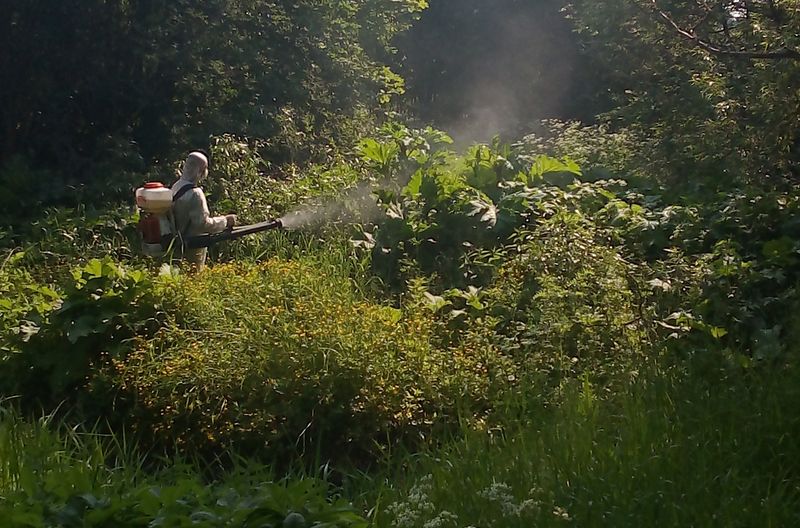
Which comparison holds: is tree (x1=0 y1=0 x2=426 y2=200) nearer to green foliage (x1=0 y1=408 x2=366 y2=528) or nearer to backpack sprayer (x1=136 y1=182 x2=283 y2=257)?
backpack sprayer (x1=136 y1=182 x2=283 y2=257)

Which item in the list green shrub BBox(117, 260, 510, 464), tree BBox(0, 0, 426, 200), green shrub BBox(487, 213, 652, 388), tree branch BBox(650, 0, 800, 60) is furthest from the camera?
tree BBox(0, 0, 426, 200)

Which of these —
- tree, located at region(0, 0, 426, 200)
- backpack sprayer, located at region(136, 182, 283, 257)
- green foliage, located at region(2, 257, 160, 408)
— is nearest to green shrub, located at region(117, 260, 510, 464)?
green foliage, located at region(2, 257, 160, 408)

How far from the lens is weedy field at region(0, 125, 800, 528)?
3.87 meters

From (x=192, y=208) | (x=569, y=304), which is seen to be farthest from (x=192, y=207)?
(x=569, y=304)

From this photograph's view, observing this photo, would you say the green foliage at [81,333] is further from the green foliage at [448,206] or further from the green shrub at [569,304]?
the green shrub at [569,304]

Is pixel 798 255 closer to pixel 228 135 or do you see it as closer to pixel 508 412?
pixel 508 412

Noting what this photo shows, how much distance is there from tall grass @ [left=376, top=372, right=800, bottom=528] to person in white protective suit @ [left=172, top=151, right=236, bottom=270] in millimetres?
2856

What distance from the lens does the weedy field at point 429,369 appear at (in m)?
3.87

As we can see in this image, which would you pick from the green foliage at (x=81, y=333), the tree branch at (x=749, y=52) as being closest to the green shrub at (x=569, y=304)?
the tree branch at (x=749, y=52)

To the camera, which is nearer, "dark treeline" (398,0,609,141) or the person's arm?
the person's arm

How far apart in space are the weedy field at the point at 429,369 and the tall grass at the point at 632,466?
13 millimetres

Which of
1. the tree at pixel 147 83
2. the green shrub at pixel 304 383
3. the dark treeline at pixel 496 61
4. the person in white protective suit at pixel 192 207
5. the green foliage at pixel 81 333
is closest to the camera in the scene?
the green shrub at pixel 304 383

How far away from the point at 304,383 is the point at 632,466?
191 centimetres

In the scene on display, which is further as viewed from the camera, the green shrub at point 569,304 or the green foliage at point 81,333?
the green foliage at point 81,333
